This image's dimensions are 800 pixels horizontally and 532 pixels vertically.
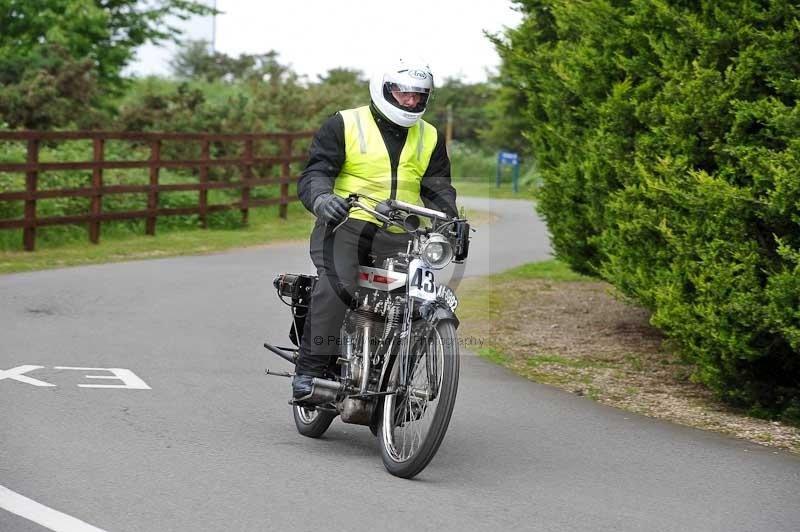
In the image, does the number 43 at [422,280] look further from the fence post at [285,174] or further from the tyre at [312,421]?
the fence post at [285,174]

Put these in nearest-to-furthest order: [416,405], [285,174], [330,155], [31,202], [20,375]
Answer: [416,405] → [330,155] → [20,375] → [31,202] → [285,174]

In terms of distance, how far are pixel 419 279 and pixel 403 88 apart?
105 centimetres

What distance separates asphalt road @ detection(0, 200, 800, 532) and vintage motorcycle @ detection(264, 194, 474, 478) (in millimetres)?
228

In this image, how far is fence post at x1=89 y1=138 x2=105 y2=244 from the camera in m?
19.0

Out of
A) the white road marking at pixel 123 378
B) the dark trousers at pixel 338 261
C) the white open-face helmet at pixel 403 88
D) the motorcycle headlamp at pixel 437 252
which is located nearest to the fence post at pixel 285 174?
the white road marking at pixel 123 378

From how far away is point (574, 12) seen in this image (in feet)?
35.6

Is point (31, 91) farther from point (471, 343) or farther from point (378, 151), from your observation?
point (378, 151)

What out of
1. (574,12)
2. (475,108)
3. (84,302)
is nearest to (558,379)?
(574,12)

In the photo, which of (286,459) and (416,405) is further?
(286,459)

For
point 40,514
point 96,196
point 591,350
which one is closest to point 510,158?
point 96,196

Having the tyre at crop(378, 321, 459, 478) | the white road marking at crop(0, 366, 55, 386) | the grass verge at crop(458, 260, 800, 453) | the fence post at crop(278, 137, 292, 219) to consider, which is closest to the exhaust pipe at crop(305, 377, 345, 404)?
the tyre at crop(378, 321, 459, 478)

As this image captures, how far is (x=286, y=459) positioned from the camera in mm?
6609

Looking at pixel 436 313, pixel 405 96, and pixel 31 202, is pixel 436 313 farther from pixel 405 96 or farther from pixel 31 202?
pixel 31 202

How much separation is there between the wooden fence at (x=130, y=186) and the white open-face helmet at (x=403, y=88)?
11.5 meters
